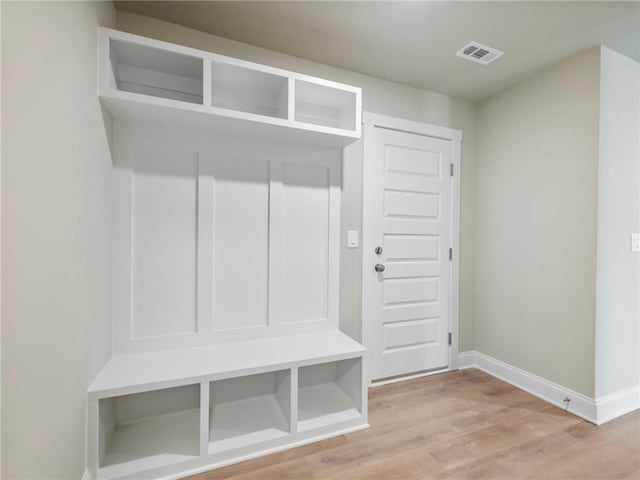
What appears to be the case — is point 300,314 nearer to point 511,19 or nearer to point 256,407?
point 256,407

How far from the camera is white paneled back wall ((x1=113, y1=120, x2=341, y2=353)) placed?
1759mm

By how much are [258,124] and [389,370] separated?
2126 mm

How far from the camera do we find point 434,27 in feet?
6.03

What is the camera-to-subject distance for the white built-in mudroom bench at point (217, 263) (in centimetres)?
156

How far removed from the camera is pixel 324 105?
2.16m

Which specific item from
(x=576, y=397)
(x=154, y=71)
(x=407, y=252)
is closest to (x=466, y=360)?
(x=576, y=397)

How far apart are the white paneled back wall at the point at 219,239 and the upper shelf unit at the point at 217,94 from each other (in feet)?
0.54

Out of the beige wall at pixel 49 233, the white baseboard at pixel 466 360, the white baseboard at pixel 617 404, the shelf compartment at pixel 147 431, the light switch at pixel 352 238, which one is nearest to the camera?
the beige wall at pixel 49 233

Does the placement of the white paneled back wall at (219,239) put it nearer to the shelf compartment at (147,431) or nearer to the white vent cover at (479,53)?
the shelf compartment at (147,431)

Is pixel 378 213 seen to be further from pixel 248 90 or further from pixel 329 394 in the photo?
pixel 329 394

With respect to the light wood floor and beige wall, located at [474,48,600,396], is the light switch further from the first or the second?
beige wall, located at [474,48,600,396]

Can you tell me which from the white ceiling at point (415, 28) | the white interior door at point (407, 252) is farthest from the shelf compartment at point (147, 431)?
the white ceiling at point (415, 28)

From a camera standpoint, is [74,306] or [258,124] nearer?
[74,306]

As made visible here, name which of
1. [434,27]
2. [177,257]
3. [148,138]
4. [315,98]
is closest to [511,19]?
[434,27]
